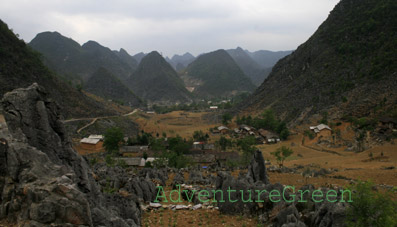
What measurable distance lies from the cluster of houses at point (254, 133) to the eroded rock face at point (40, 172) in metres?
Result: 47.5

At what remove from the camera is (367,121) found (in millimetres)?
41844

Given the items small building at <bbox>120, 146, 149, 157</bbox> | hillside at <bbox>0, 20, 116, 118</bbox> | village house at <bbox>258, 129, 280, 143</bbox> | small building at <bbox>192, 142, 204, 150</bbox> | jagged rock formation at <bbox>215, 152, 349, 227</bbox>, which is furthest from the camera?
hillside at <bbox>0, 20, 116, 118</bbox>

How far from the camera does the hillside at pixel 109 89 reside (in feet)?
454

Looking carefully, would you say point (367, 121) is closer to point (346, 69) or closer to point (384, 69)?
point (384, 69)

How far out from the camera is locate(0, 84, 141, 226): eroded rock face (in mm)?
5969

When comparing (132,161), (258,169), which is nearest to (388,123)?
(258,169)

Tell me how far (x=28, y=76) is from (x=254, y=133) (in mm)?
53563

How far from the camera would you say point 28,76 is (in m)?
59.7

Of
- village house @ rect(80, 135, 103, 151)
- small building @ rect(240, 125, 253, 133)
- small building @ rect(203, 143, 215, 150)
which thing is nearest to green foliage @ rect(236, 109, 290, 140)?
small building @ rect(240, 125, 253, 133)

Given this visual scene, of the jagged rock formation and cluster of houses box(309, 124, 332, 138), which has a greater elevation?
the jagged rock formation

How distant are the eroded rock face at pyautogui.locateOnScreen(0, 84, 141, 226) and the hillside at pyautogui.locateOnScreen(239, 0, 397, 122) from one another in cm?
4614

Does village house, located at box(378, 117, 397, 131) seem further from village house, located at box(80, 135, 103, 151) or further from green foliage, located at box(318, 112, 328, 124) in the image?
village house, located at box(80, 135, 103, 151)

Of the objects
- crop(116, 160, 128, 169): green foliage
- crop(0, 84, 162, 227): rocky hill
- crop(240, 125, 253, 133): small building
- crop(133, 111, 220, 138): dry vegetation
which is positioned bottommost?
crop(133, 111, 220, 138): dry vegetation

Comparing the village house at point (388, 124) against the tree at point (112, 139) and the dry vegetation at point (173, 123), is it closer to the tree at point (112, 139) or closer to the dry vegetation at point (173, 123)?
the tree at point (112, 139)
